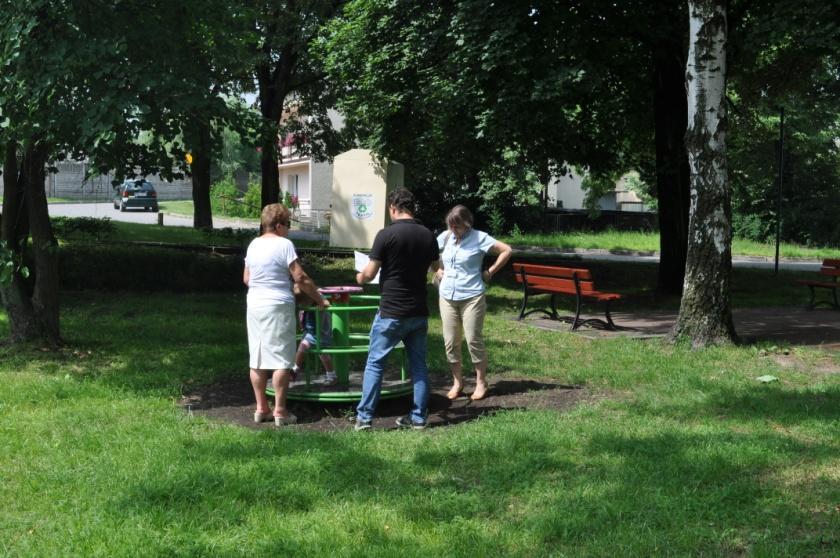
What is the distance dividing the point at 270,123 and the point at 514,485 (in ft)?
19.6

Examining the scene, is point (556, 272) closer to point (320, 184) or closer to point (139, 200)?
point (320, 184)

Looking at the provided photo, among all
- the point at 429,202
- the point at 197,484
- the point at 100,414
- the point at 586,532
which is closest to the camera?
the point at 586,532

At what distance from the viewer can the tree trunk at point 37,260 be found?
10.3 meters

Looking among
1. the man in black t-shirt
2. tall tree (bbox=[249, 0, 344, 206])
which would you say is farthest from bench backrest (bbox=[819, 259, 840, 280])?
tall tree (bbox=[249, 0, 344, 206])

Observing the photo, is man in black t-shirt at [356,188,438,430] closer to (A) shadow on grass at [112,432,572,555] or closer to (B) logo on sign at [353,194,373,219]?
(A) shadow on grass at [112,432,572,555]

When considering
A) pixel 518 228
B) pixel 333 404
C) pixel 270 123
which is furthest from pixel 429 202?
pixel 333 404

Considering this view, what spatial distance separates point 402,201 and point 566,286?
6.46m

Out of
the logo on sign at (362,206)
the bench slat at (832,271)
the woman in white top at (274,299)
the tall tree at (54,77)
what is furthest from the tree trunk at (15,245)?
the logo on sign at (362,206)

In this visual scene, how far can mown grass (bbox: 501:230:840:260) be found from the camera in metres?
34.9

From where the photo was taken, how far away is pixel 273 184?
2622 centimetres

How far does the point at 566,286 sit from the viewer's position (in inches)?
517

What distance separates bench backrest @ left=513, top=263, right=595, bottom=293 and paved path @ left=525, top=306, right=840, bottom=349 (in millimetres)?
555

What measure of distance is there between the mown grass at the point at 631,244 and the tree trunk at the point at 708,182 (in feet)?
81.0

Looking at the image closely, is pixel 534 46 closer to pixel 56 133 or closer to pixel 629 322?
pixel 629 322
